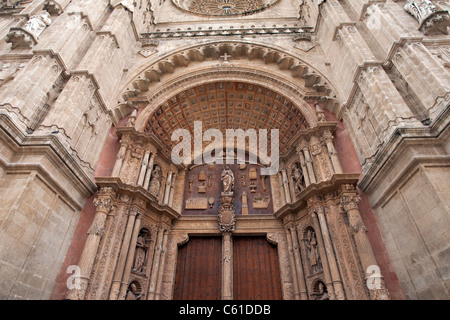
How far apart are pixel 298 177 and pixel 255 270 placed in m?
3.22

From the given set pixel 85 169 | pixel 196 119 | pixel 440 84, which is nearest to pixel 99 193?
pixel 85 169

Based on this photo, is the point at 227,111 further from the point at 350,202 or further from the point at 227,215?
the point at 350,202

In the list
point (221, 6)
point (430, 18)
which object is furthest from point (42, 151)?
point (221, 6)

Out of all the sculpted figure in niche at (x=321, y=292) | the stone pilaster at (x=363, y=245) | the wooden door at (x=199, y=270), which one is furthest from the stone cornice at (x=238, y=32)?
the sculpted figure in niche at (x=321, y=292)

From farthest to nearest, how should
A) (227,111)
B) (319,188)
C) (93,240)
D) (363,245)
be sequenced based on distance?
(227,111)
(319,188)
(93,240)
(363,245)

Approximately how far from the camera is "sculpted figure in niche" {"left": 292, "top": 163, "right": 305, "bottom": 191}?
789 centimetres

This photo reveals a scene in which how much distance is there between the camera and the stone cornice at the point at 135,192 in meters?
6.49

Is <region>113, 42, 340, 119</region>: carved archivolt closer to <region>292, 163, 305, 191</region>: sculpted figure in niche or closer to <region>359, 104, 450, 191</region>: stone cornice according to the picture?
<region>292, 163, 305, 191</region>: sculpted figure in niche

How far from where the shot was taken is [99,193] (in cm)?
647

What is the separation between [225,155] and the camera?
34.0 feet

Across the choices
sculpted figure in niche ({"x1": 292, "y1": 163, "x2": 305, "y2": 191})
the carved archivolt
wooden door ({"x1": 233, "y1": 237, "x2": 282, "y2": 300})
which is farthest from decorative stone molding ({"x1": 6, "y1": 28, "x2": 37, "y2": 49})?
sculpted figure in niche ({"x1": 292, "y1": 163, "x2": 305, "y2": 191})

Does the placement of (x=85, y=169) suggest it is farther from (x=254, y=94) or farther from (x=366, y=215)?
(x=366, y=215)

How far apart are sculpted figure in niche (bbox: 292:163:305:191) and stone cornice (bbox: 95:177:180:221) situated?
4143 millimetres

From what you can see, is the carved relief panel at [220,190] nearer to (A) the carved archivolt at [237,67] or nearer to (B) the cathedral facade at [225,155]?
(B) the cathedral facade at [225,155]
